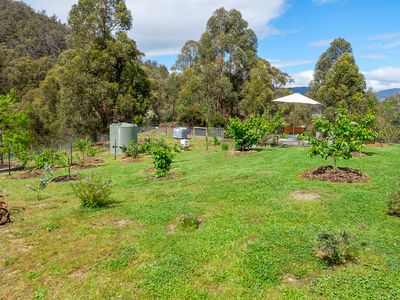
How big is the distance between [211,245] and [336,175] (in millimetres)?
4971

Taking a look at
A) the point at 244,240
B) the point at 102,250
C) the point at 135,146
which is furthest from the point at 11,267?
the point at 135,146

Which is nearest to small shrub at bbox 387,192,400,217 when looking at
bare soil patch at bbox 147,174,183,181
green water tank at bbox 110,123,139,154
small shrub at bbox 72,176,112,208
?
small shrub at bbox 72,176,112,208

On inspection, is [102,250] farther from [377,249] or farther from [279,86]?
[279,86]

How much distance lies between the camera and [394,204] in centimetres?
632

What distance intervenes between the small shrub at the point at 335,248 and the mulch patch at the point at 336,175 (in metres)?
4.05

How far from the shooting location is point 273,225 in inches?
243

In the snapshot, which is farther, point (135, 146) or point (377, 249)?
point (135, 146)

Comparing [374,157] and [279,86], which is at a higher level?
[279,86]

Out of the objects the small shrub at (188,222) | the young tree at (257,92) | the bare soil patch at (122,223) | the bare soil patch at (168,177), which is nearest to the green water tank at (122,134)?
the bare soil patch at (168,177)

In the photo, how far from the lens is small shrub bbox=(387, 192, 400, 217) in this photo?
247 inches

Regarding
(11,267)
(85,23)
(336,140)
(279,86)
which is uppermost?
(85,23)

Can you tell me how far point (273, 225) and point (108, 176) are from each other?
894 centimetres

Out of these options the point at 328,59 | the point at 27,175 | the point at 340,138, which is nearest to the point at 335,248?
the point at 340,138

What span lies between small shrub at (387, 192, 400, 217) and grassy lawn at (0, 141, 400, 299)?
15 cm
